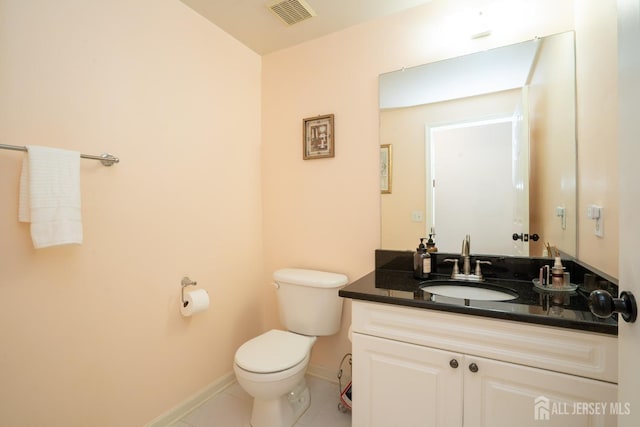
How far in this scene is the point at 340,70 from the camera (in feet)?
6.34

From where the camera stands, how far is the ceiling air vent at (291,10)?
1.64 metres

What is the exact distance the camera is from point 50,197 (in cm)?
108

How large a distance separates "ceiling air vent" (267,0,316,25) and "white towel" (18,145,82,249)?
129 cm

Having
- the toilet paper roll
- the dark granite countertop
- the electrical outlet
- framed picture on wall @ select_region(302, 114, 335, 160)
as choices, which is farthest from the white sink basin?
the toilet paper roll

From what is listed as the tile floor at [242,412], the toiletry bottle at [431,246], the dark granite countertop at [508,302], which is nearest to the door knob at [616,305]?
the dark granite countertop at [508,302]

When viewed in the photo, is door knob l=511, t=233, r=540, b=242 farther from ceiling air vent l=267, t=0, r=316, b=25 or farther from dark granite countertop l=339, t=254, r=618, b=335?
ceiling air vent l=267, t=0, r=316, b=25

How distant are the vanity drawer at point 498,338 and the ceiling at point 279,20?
5.37ft

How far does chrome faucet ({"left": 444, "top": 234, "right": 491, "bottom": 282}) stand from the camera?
149 centimetres

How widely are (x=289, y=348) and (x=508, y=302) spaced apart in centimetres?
108

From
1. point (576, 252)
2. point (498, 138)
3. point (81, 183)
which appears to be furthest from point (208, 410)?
point (498, 138)

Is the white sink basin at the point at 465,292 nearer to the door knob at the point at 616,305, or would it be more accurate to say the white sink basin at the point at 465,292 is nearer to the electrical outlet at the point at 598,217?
the electrical outlet at the point at 598,217

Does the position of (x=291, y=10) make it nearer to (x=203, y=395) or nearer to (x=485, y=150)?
(x=485, y=150)

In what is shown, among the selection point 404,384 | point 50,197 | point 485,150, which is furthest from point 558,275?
point 50,197

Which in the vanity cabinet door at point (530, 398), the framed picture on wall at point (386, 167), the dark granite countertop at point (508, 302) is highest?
the framed picture on wall at point (386, 167)
